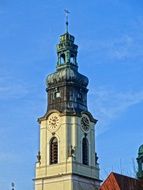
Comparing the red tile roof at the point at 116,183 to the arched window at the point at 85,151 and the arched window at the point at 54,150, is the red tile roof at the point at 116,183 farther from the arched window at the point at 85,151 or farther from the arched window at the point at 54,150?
the arched window at the point at 54,150

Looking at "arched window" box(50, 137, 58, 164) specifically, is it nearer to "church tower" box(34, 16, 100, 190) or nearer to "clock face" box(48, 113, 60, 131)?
"church tower" box(34, 16, 100, 190)

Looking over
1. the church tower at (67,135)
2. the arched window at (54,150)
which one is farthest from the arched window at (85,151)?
the arched window at (54,150)

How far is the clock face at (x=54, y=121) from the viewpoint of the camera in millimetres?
66800

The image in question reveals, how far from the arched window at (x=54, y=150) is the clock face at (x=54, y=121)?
1.20 meters

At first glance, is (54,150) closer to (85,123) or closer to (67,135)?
(67,135)

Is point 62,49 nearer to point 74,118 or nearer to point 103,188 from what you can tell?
point 74,118

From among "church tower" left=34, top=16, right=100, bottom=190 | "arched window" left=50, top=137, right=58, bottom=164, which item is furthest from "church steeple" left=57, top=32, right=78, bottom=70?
"arched window" left=50, top=137, right=58, bottom=164


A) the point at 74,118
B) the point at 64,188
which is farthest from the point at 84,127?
the point at 64,188

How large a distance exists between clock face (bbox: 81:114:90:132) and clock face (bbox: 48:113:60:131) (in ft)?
8.93

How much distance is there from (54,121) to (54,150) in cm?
317

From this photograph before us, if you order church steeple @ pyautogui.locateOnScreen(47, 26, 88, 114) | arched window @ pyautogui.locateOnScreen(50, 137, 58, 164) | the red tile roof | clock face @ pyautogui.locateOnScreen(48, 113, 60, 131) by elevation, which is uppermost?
church steeple @ pyautogui.locateOnScreen(47, 26, 88, 114)

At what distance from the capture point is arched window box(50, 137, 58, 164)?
66000 mm

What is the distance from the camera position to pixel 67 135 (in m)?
65.4

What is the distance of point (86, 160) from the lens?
6675cm
